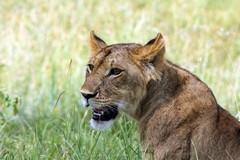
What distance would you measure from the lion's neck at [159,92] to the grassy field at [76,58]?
35 cm

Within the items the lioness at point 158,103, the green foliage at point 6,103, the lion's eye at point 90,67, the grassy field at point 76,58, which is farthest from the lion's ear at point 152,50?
the green foliage at point 6,103

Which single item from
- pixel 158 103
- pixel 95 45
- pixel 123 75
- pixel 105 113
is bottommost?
pixel 105 113

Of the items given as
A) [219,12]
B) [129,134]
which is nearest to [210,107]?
[129,134]

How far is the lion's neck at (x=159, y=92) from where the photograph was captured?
4.62 m

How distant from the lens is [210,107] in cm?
456

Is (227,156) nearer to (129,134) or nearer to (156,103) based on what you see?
(156,103)

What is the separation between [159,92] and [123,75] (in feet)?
0.66

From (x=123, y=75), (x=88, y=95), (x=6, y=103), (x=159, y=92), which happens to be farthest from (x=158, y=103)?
(x=6, y=103)

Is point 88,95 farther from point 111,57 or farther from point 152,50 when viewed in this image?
point 152,50

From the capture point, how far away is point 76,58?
7.96m

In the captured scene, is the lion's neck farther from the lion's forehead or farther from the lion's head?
the lion's forehead

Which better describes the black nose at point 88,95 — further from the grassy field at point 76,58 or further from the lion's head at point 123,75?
the grassy field at point 76,58

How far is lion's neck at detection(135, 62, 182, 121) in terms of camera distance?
4.62 metres

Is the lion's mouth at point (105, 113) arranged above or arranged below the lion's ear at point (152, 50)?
below
